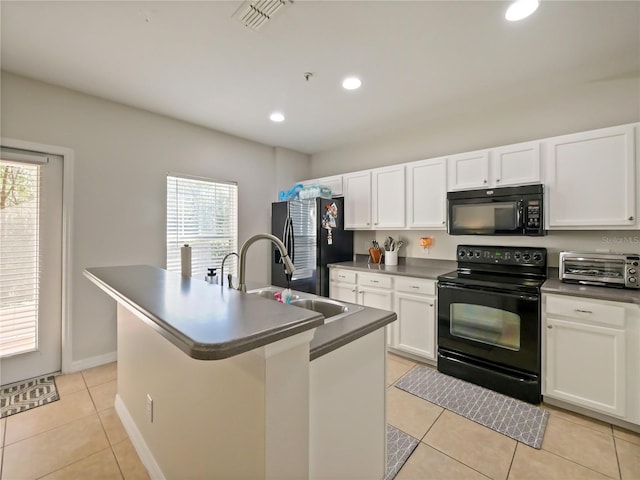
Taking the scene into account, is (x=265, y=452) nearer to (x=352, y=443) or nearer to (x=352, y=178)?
(x=352, y=443)

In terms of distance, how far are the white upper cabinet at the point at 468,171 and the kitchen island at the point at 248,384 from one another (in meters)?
2.05

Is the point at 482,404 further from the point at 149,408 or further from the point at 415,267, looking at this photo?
the point at 149,408

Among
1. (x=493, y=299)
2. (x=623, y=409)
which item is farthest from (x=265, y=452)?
(x=623, y=409)

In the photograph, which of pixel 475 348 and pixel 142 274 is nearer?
pixel 142 274

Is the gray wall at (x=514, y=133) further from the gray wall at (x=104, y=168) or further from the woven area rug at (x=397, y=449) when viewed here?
the gray wall at (x=104, y=168)

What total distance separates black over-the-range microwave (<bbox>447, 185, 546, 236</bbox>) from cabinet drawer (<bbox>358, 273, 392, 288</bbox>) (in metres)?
0.84

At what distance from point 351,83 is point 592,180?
83.0 inches

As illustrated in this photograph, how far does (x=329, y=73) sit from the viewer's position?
2.40m

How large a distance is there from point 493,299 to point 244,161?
3380mm

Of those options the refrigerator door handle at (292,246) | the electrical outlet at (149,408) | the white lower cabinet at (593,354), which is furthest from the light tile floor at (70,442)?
the white lower cabinet at (593,354)

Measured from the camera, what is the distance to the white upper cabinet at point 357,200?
374 cm

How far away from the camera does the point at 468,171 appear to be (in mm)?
2922

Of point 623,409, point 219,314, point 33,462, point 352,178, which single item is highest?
point 352,178

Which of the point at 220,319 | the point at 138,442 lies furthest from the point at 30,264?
the point at 220,319
